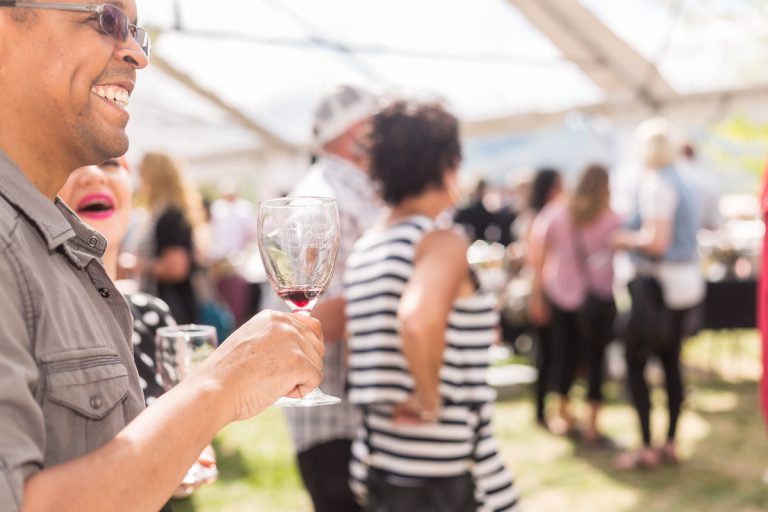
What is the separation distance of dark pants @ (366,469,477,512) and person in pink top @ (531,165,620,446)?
129 inches

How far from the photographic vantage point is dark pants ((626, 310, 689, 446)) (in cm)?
463

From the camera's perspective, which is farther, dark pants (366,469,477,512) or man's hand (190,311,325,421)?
dark pants (366,469,477,512)

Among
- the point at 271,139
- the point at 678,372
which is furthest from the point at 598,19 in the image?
the point at 271,139

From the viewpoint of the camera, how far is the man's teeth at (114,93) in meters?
0.97

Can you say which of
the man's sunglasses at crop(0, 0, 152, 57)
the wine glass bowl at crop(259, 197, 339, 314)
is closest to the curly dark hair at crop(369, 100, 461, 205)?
the wine glass bowl at crop(259, 197, 339, 314)

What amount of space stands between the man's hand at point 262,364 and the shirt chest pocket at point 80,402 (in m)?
0.10

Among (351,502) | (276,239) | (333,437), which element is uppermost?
(276,239)

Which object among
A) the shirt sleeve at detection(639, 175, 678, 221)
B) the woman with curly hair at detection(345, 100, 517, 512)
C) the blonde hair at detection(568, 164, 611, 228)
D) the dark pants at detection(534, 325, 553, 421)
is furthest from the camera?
the dark pants at detection(534, 325, 553, 421)

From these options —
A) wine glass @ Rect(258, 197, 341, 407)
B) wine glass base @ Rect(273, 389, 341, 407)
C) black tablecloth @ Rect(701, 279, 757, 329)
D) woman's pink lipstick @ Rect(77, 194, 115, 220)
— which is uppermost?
woman's pink lipstick @ Rect(77, 194, 115, 220)

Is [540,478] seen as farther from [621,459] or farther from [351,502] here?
[351,502]

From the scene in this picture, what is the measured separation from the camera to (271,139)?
35.6 feet

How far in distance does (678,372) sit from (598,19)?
3049 millimetres

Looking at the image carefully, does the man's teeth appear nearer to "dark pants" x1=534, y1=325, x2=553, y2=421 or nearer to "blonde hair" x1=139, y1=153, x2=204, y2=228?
"blonde hair" x1=139, y1=153, x2=204, y2=228

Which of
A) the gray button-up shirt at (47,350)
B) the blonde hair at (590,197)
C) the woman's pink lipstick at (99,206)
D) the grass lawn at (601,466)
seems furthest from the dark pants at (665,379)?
the gray button-up shirt at (47,350)
